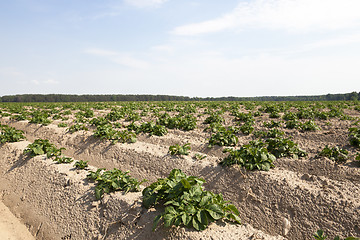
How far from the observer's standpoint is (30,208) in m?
5.92

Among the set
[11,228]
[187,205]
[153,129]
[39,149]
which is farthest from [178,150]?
[39,149]

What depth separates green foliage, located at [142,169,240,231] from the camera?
348 cm

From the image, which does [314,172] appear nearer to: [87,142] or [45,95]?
[87,142]

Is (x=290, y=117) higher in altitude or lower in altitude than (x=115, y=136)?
higher

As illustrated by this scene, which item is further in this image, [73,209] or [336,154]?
[336,154]

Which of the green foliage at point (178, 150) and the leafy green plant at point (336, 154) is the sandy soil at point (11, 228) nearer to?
the green foliage at point (178, 150)

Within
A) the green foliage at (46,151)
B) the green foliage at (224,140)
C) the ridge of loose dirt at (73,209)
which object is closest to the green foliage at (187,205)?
the ridge of loose dirt at (73,209)

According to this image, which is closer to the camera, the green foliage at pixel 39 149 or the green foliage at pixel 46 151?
the green foliage at pixel 46 151

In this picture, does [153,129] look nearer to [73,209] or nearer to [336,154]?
[73,209]

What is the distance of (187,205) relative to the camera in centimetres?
364

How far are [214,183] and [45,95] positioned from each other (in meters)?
138

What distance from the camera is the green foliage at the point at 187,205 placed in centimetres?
348

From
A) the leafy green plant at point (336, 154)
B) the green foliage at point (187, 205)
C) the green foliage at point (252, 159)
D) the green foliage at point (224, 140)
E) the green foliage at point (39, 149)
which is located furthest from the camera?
the green foliage at point (224, 140)

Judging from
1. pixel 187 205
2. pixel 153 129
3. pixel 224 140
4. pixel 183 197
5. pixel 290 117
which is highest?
pixel 290 117
